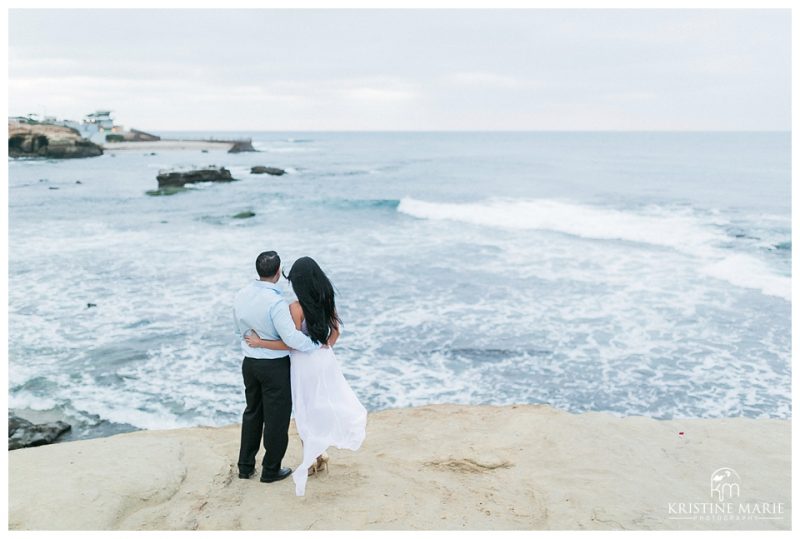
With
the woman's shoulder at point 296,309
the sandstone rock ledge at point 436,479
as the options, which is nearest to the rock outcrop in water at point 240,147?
the sandstone rock ledge at point 436,479

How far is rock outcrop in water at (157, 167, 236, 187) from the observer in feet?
127

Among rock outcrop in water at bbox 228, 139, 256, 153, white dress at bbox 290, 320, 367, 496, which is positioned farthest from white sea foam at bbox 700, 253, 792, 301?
rock outcrop in water at bbox 228, 139, 256, 153

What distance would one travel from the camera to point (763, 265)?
1716cm

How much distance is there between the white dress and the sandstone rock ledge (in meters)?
0.35

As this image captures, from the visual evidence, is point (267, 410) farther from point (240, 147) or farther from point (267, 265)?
point (240, 147)

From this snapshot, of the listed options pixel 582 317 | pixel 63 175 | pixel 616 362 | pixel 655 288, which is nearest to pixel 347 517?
pixel 616 362

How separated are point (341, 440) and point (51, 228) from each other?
22.6 meters

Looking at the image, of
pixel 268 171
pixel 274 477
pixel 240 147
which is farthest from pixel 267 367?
pixel 240 147

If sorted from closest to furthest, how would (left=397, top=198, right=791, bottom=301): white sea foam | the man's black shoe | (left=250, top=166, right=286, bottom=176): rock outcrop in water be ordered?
the man's black shoe → (left=397, top=198, right=791, bottom=301): white sea foam → (left=250, top=166, right=286, bottom=176): rock outcrop in water

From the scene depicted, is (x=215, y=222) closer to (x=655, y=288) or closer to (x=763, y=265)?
(x=655, y=288)

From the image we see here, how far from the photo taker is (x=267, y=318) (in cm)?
439

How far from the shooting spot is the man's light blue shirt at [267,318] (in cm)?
434

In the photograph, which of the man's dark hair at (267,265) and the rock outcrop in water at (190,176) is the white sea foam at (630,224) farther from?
the rock outcrop in water at (190,176)

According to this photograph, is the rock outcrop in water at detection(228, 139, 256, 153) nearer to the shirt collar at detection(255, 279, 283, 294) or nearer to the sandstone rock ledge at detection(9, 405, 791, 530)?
the sandstone rock ledge at detection(9, 405, 791, 530)
